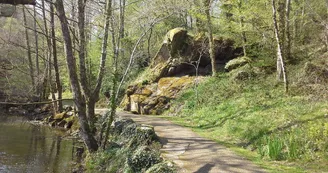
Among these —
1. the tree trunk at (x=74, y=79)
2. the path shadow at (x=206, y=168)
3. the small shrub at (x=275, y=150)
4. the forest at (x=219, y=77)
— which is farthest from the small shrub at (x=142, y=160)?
the small shrub at (x=275, y=150)

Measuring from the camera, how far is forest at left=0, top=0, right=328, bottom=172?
9.69m

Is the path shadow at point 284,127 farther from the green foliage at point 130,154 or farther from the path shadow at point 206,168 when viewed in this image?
the green foliage at point 130,154

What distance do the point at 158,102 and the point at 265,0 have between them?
32.0 feet

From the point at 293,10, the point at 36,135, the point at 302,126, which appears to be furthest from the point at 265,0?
the point at 36,135

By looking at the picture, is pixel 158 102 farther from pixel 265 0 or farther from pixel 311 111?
pixel 311 111

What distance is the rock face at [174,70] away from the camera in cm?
2270

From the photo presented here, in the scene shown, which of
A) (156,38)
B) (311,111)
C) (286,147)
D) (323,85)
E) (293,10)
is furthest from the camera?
(156,38)

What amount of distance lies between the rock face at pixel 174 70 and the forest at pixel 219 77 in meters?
0.08

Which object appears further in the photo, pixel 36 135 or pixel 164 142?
pixel 36 135

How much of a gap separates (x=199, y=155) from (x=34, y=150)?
789 centimetres

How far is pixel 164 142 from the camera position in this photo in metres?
11.6

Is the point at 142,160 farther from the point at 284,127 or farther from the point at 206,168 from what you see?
the point at 284,127

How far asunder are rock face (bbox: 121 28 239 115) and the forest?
0.08 metres

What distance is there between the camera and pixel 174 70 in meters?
24.4
